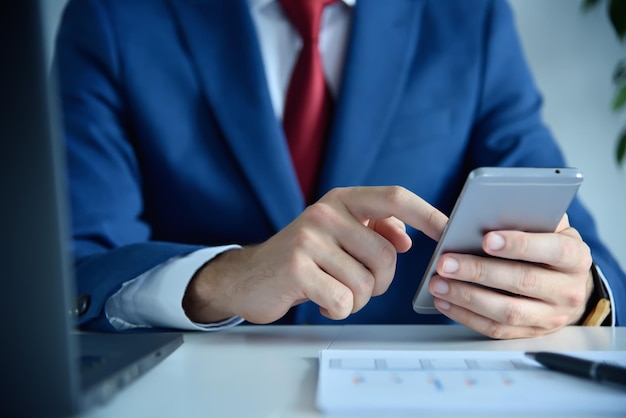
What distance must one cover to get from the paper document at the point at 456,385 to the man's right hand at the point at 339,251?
0.33ft

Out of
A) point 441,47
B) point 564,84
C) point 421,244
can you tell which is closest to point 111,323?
point 421,244

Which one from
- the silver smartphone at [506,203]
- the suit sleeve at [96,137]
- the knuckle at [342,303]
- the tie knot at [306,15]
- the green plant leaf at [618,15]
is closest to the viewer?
the silver smartphone at [506,203]

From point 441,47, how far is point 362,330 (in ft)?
1.75

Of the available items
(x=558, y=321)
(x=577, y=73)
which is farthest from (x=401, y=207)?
(x=577, y=73)

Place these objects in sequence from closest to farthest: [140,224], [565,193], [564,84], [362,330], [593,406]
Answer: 1. [593,406]
2. [565,193]
3. [362,330]
4. [140,224]
5. [564,84]

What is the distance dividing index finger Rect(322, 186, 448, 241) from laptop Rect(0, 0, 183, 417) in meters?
0.34

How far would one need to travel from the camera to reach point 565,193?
1.62 ft

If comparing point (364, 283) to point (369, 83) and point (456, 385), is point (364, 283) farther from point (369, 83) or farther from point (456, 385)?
point (369, 83)

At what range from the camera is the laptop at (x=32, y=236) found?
233mm

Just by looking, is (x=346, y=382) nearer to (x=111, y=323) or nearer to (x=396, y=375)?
(x=396, y=375)

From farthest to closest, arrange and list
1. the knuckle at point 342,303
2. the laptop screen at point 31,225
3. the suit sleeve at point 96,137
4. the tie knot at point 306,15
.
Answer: the tie knot at point 306,15 < the suit sleeve at point 96,137 < the knuckle at point 342,303 < the laptop screen at point 31,225

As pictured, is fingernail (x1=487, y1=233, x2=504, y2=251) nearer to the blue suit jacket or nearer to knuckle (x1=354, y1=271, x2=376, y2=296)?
knuckle (x1=354, y1=271, x2=376, y2=296)

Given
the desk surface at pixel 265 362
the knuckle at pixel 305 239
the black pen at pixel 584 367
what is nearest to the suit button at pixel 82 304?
the desk surface at pixel 265 362

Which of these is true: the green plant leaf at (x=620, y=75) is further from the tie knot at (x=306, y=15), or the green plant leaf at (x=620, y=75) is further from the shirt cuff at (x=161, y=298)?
the shirt cuff at (x=161, y=298)
